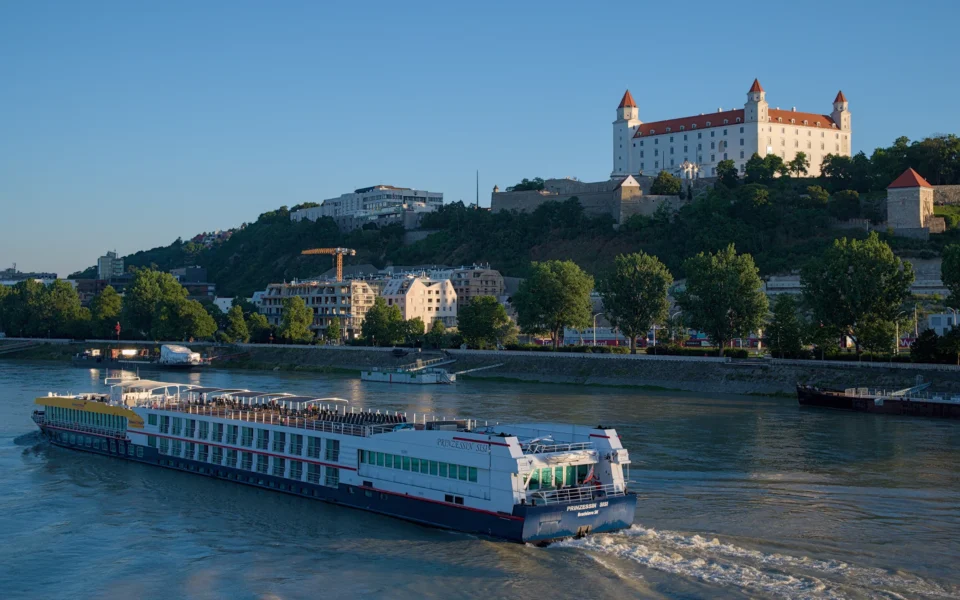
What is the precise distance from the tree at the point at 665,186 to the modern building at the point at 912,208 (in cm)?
2902

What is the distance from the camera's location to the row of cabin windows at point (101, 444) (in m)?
39.1

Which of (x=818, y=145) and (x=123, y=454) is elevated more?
(x=818, y=145)

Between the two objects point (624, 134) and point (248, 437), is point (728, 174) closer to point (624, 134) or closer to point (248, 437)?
point (624, 134)

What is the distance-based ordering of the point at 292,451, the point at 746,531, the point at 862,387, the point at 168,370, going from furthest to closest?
the point at 168,370
the point at 862,387
the point at 292,451
the point at 746,531

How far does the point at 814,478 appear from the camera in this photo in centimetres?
3322

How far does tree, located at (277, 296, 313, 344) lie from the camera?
10281 centimetres

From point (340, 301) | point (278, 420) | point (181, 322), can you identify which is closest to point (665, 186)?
point (340, 301)

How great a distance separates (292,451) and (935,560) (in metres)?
19.7

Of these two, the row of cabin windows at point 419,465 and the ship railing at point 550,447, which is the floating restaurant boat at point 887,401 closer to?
the ship railing at point 550,447

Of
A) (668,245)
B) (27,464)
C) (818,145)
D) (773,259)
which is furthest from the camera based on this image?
(818,145)

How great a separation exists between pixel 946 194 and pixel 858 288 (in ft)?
170

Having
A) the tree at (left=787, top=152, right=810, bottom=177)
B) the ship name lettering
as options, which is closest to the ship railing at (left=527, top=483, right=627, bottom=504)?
the ship name lettering

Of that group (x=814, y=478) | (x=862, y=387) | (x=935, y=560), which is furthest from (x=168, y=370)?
(x=935, y=560)

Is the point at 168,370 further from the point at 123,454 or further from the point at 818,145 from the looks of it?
the point at 818,145
